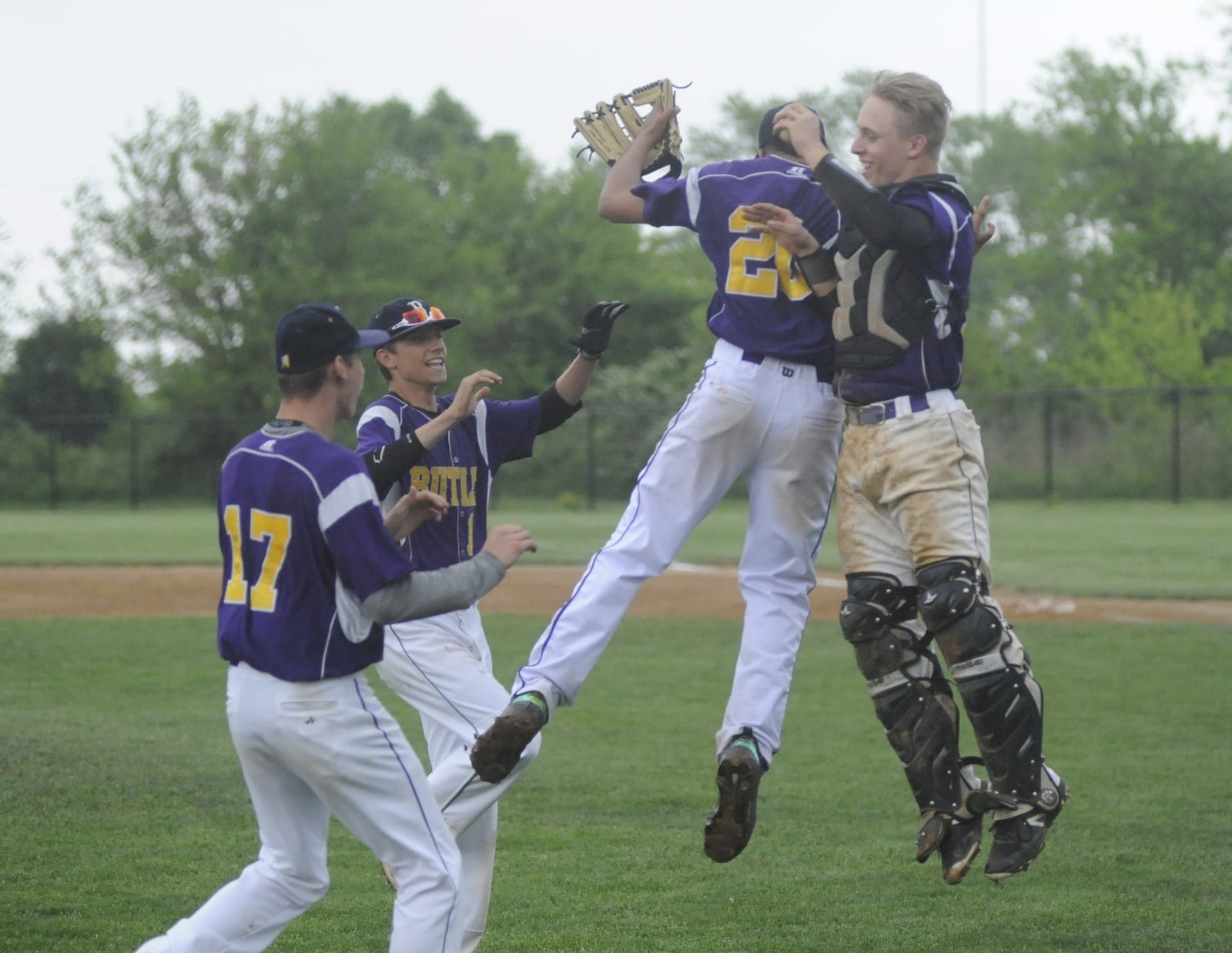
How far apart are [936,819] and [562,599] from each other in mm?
10902

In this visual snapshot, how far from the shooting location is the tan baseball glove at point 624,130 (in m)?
5.08

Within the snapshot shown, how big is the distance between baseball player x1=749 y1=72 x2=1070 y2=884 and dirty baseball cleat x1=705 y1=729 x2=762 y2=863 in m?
0.50

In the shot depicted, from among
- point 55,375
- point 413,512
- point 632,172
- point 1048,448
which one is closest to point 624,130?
point 632,172

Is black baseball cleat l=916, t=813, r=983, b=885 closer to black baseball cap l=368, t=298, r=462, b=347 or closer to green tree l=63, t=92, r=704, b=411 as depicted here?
black baseball cap l=368, t=298, r=462, b=347

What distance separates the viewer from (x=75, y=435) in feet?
119

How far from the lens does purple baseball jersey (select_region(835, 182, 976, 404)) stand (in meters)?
4.49

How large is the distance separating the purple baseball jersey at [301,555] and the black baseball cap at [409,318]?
1.60m

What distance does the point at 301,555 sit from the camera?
12.9 feet

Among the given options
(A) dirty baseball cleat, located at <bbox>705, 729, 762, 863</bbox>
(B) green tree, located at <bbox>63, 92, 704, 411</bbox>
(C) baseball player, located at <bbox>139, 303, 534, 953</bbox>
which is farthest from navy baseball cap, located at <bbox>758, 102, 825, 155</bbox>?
(B) green tree, located at <bbox>63, 92, 704, 411</bbox>

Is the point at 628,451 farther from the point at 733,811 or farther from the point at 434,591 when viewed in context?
the point at 434,591

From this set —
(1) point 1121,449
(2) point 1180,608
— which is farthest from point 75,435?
(2) point 1180,608

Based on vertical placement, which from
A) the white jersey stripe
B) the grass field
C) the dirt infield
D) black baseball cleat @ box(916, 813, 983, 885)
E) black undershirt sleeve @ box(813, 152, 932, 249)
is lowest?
the dirt infield

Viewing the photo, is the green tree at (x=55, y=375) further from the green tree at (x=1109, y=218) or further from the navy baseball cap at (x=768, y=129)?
the navy baseball cap at (x=768, y=129)

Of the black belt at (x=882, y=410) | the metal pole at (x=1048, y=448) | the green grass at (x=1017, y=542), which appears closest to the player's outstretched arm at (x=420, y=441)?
the black belt at (x=882, y=410)
